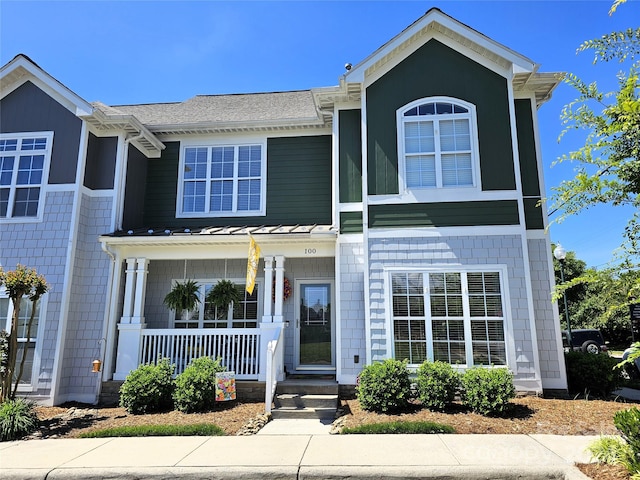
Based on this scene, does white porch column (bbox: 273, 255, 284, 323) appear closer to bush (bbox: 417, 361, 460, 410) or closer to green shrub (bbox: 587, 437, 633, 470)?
bush (bbox: 417, 361, 460, 410)

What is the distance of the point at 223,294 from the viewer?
33.6 feet

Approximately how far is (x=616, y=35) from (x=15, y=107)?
11.9 m

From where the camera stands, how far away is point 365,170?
9.09m

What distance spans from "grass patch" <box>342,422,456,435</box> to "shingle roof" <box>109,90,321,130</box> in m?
7.18

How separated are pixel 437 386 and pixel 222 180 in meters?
7.27

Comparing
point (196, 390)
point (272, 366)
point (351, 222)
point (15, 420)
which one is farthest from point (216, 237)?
point (15, 420)

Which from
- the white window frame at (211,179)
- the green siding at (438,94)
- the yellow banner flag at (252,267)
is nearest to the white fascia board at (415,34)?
the green siding at (438,94)

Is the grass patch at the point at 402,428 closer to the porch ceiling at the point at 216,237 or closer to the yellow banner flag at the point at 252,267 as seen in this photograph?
the yellow banner flag at the point at 252,267

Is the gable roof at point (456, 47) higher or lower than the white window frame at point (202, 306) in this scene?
higher

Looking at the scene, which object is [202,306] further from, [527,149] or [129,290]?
[527,149]

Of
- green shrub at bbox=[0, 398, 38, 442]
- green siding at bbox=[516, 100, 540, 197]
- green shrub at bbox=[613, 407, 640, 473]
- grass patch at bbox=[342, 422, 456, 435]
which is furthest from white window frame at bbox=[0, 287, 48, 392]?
green siding at bbox=[516, 100, 540, 197]

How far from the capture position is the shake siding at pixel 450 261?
26.6 ft

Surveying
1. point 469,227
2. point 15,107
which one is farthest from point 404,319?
point 15,107

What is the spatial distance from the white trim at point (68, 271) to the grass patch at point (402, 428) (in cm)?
630
